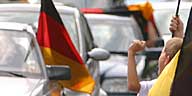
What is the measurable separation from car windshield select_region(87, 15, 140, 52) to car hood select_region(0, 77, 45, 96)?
6511 millimetres

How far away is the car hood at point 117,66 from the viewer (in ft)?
42.3

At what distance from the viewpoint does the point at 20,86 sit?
7492 mm

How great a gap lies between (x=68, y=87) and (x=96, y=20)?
6095mm

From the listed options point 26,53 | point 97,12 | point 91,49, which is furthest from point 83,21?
point 97,12

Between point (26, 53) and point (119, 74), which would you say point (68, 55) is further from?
point (119, 74)

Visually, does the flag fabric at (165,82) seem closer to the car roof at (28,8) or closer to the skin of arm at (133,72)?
the skin of arm at (133,72)

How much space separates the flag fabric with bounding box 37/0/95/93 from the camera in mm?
9094

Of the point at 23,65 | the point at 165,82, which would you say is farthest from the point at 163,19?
the point at 165,82

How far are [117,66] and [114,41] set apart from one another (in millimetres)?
1332

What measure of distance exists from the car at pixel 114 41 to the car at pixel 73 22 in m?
1.57

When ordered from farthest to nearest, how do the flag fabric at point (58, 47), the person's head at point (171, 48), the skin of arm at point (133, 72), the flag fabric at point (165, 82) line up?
the flag fabric at point (58, 47)
the skin of arm at point (133, 72)
the person's head at point (171, 48)
the flag fabric at point (165, 82)

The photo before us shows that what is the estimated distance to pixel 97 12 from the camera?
16.8 meters

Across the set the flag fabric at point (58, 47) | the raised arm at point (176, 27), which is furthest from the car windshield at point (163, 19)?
the raised arm at point (176, 27)

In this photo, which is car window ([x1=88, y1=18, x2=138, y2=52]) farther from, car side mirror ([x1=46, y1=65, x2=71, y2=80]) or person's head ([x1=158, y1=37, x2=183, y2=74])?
person's head ([x1=158, y1=37, x2=183, y2=74])
